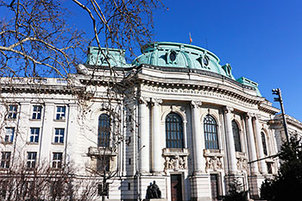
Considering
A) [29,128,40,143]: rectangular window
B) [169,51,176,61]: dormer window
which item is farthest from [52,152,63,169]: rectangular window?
[169,51,176,61]: dormer window

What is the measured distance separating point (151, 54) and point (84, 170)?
18864 mm

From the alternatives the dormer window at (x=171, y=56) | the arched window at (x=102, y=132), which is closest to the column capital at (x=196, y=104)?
the dormer window at (x=171, y=56)

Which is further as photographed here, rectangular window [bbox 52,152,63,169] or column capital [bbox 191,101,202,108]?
column capital [bbox 191,101,202,108]

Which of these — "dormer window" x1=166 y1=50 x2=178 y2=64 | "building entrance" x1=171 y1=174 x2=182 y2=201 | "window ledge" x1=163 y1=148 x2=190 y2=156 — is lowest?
"building entrance" x1=171 y1=174 x2=182 y2=201

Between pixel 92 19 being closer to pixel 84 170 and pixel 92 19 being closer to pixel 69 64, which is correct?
pixel 69 64

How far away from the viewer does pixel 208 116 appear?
35.4 meters

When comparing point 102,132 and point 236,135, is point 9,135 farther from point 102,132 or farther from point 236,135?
point 236,135

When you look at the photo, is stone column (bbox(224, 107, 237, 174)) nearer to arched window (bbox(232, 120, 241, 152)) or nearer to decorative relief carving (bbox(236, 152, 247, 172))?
decorative relief carving (bbox(236, 152, 247, 172))

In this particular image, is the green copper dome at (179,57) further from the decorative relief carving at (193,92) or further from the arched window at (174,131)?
the arched window at (174,131)

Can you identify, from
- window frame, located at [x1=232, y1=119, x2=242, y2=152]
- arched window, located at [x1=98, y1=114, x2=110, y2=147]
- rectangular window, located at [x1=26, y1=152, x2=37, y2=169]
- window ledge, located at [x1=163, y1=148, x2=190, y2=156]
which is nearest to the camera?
rectangular window, located at [x1=26, y1=152, x2=37, y2=169]

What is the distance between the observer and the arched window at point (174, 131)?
3253 centimetres

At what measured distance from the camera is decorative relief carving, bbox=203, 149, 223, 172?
3244cm

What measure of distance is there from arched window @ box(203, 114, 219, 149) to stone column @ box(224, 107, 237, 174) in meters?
1.55

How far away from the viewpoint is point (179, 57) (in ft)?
124
